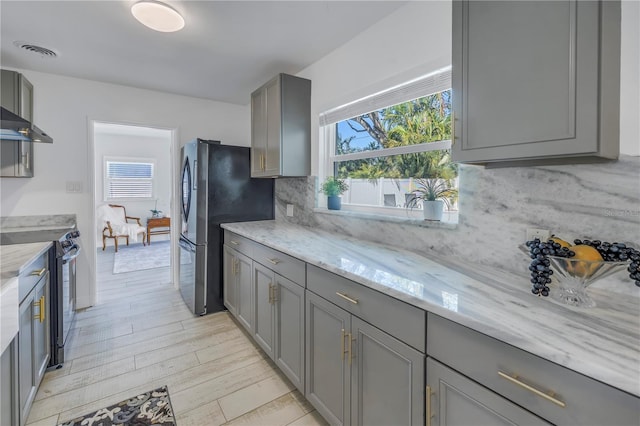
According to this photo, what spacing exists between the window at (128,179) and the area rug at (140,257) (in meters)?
1.23

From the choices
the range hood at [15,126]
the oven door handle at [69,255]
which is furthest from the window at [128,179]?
the range hood at [15,126]

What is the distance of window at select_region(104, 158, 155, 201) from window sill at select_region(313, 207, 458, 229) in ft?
19.0

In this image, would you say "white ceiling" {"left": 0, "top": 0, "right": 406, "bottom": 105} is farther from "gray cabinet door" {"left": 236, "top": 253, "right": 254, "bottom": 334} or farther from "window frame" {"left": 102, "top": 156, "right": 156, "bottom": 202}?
"window frame" {"left": 102, "top": 156, "right": 156, "bottom": 202}

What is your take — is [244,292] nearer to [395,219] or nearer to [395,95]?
[395,219]

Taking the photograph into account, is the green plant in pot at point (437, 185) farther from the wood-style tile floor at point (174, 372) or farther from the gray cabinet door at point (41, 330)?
the gray cabinet door at point (41, 330)

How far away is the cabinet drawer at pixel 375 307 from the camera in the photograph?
3.26ft

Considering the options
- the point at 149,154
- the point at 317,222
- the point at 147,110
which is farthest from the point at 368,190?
the point at 149,154

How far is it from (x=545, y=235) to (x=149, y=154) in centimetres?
751

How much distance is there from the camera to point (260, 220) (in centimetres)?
316

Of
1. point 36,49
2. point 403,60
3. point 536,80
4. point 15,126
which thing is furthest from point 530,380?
point 36,49

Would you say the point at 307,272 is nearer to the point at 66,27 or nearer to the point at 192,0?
the point at 192,0

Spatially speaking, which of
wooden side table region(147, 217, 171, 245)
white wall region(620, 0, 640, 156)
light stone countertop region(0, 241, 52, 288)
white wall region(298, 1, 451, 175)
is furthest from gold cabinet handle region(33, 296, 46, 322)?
wooden side table region(147, 217, 171, 245)

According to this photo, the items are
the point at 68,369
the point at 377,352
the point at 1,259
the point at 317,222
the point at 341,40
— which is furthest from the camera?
the point at 317,222

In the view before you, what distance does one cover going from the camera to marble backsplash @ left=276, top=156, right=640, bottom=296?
999 millimetres
